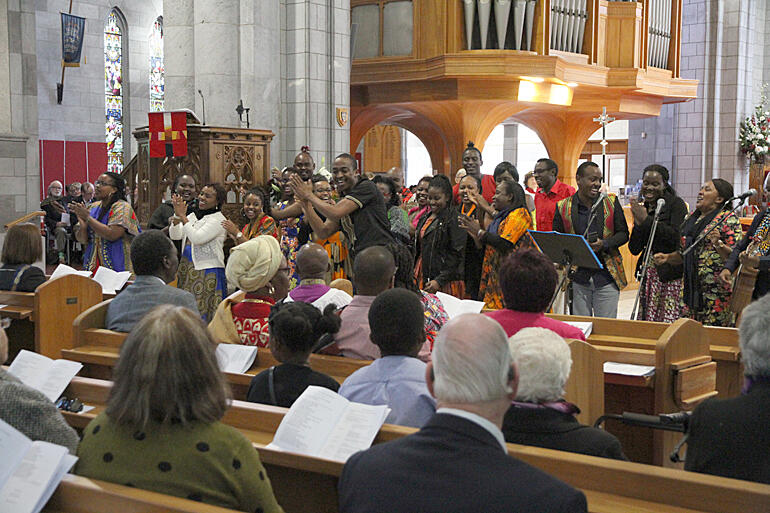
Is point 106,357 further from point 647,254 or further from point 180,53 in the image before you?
point 180,53

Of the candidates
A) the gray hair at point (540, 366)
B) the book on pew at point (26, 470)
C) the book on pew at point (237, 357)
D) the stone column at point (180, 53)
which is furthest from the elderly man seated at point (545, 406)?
the stone column at point (180, 53)

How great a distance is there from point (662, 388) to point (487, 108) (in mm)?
7955

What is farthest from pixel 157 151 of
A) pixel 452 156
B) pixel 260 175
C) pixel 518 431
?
pixel 518 431

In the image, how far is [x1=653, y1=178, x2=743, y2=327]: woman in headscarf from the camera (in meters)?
5.13

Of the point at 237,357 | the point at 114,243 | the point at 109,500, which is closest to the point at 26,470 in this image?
the point at 109,500

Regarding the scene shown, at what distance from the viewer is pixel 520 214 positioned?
18.1 feet

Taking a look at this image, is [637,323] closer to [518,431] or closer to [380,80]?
[518,431]

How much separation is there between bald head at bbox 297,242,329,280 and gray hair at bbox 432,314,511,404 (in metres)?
2.29

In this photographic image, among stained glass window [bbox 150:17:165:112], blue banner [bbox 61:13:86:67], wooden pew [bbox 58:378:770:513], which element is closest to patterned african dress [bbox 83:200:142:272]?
wooden pew [bbox 58:378:770:513]

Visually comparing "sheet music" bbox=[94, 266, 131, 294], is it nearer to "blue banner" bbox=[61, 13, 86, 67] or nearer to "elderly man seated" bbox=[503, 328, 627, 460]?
"elderly man seated" bbox=[503, 328, 627, 460]

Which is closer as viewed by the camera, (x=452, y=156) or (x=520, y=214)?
(x=520, y=214)

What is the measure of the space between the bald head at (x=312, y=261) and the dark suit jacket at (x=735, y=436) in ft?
6.96

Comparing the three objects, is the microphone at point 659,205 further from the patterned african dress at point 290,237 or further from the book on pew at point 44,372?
the book on pew at point 44,372

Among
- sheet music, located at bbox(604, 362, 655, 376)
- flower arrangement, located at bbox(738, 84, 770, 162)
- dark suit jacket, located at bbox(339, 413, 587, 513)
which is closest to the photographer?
dark suit jacket, located at bbox(339, 413, 587, 513)
